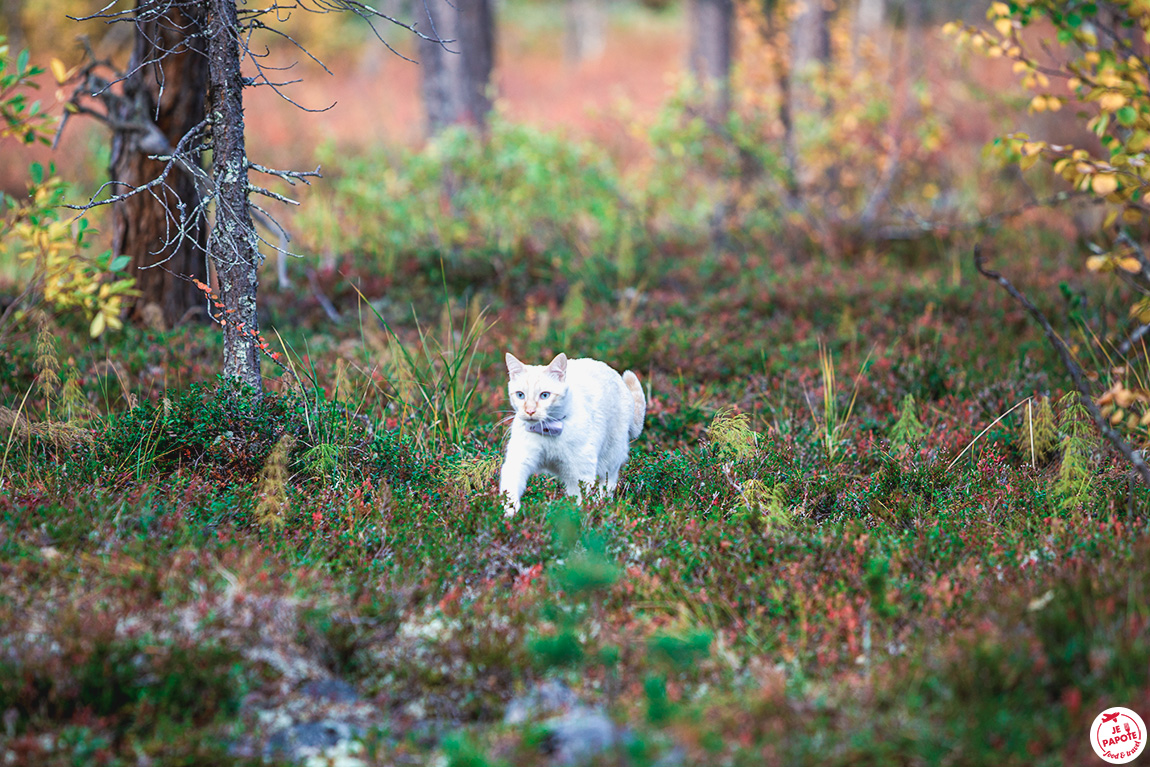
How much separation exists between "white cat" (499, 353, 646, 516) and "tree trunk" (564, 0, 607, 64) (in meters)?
36.4

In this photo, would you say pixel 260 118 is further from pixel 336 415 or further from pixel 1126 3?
pixel 1126 3

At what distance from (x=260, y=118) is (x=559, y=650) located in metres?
19.5

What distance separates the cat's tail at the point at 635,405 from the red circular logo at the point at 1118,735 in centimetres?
324

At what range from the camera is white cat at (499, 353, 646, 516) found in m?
4.73

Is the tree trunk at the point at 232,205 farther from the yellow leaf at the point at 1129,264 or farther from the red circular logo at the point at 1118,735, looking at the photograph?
the yellow leaf at the point at 1129,264

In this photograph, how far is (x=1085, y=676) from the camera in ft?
10.2

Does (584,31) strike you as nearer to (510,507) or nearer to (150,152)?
(150,152)

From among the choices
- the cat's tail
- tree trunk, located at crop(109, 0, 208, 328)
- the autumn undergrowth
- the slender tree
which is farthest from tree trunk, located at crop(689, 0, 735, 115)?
the slender tree

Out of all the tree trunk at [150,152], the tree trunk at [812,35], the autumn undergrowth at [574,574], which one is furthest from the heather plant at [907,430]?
the tree trunk at [812,35]

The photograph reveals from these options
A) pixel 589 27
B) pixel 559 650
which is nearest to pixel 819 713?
pixel 559 650

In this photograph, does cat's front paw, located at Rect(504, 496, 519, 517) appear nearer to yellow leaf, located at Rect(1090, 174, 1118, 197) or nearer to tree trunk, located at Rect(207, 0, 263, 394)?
tree trunk, located at Rect(207, 0, 263, 394)

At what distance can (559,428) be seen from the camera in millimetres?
4746

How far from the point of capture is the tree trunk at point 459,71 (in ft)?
45.0

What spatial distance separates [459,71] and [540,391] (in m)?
10.6
